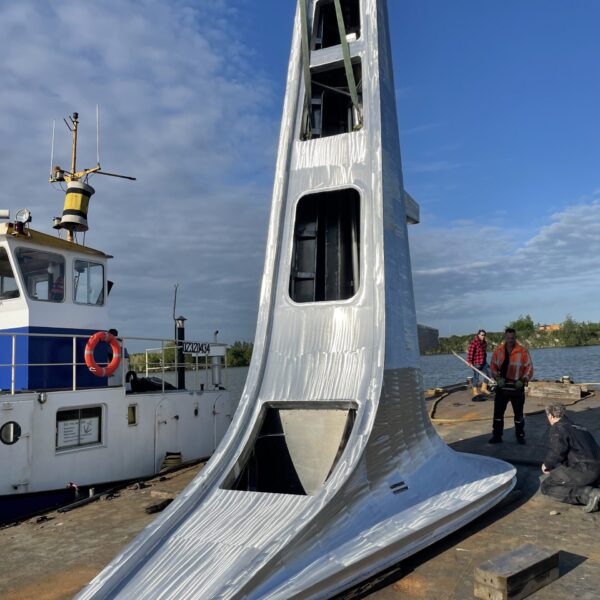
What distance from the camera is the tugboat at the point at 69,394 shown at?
8.54 m

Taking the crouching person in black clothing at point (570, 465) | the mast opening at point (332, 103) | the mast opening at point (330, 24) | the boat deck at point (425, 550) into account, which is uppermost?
the mast opening at point (330, 24)

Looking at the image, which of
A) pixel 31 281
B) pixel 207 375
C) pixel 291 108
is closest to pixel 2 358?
pixel 31 281

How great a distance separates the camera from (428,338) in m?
7.59

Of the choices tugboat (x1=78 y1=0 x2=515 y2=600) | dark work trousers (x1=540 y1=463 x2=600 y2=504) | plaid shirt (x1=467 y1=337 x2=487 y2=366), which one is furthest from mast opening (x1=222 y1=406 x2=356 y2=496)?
plaid shirt (x1=467 y1=337 x2=487 y2=366)

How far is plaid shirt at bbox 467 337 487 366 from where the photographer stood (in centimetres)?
1413

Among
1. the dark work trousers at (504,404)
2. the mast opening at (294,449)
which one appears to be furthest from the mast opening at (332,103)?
the dark work trousers at (504,404)

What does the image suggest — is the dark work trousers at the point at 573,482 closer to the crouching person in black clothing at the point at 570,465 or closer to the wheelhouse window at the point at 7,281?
the crouching person in black clothing at the point at 570,465

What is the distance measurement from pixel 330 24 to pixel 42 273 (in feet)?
22.3

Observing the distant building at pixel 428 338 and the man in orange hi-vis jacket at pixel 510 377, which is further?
the man in orange hi-vis jacket at pixel 510 377

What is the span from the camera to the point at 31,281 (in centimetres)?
1032

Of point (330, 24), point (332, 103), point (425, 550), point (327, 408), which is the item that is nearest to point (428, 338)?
point (327, 408)

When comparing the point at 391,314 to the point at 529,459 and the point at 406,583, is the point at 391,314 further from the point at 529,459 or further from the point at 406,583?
the point at 529,459

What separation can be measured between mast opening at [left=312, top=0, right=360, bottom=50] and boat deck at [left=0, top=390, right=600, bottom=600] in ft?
20.6

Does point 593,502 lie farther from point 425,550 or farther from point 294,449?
point 294,449
